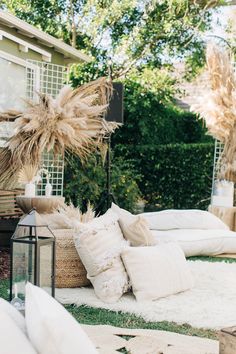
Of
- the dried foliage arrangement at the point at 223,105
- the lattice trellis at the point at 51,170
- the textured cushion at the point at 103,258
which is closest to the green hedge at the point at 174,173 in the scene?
the dried foliage arrangement at the point at 223,105

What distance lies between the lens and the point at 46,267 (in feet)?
Answer: 9.53

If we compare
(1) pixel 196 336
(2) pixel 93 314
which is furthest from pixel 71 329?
(2) pixel 93 314

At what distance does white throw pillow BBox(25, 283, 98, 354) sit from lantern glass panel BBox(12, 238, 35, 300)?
4.06ft

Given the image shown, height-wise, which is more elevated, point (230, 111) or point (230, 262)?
point (230, 111)

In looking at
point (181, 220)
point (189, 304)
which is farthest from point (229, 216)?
point (189, 304)

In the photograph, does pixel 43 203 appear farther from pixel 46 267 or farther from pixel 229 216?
pixel 229 216

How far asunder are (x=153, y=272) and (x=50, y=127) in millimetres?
2101

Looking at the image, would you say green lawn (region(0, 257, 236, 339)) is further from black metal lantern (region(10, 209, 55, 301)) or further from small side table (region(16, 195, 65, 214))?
small side table (region(16, 195, 65, 214))

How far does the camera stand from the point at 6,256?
516 cm

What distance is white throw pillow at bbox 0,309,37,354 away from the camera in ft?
4.39

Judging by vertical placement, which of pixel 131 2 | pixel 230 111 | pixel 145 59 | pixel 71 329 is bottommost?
pixel 71 329

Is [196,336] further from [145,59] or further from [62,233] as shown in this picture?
[145,59]

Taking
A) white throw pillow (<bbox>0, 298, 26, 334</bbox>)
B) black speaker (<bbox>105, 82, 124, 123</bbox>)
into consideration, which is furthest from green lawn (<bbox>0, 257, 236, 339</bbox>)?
black speaker (<bbox>105, 82, 124, 123</bbox>)

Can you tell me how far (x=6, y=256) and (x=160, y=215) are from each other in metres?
1.72
